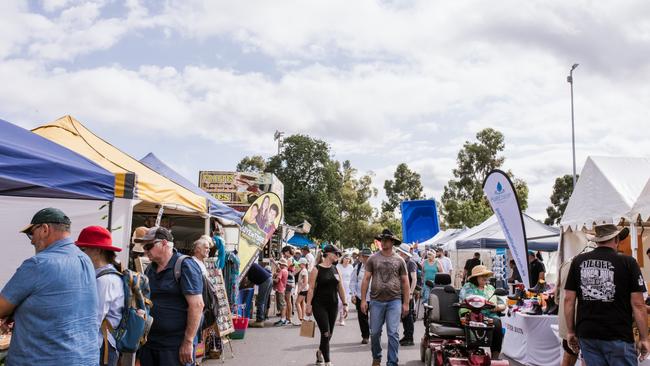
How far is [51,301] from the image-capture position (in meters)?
3.50

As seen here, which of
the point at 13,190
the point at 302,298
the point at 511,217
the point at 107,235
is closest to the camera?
the point at 107,235

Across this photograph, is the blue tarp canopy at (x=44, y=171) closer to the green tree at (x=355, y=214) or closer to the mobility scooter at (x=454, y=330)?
the mobility scooter at (x=454, y=330)

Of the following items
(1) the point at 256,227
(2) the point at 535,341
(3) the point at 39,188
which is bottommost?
(2) the point at 535,341

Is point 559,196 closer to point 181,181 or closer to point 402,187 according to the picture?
point 402,187

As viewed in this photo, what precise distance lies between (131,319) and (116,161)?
5.65 m

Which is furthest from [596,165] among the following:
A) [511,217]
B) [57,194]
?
[57,194]

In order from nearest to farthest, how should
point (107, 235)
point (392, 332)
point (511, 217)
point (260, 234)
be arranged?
point (107, 235) < point (392, 332) < point (511, 217) < point (260, 234)

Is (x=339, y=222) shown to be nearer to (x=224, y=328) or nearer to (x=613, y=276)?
(x=224, y=328)

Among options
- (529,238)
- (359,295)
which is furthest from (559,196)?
(359,295)

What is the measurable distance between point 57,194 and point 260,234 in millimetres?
6738

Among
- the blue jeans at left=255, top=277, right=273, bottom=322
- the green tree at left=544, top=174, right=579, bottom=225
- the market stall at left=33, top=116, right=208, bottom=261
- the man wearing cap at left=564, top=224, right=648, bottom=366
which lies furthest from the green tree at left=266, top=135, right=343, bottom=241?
the man wearing cap at left=564, top=224, right=648, bottom=366

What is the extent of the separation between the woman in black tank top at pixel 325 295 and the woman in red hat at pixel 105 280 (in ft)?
14.0

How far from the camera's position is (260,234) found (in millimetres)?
12719

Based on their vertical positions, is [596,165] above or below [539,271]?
above
